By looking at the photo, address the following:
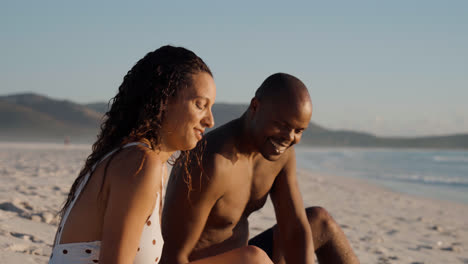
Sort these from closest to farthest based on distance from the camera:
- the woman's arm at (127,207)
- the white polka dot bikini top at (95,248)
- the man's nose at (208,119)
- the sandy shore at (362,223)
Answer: the woman's arm at (127,207) < the white polka dot bikini top at (95,248) < the man's nose at (208,119) < the sandy shore at (362,223)

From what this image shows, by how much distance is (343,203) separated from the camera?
30.1ft

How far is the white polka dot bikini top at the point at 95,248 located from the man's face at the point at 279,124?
882 mm

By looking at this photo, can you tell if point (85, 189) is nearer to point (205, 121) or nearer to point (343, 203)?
point (205, 121)

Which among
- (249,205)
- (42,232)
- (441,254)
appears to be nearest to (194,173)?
(249,205)

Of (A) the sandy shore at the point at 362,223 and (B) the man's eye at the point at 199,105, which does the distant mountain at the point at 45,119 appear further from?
(B) the man's eye at the point at 199,105

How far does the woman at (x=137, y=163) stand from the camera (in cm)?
153

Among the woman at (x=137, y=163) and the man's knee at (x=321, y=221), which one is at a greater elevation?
the woman at (x=137, y=163)

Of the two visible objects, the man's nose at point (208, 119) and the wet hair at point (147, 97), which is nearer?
the wet hair at point (147, 97)

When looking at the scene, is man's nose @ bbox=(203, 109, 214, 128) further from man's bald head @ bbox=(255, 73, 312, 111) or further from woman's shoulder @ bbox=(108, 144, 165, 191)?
man's bald head @ bbox=(255, 73, 312, 111)

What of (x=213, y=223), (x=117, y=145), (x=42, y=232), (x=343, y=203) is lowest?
(x=343, y=203)

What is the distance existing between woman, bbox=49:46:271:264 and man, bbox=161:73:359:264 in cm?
44

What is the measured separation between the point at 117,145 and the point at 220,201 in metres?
0.86

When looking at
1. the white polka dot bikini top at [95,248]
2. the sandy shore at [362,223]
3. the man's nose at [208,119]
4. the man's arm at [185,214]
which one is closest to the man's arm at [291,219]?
the man's arm at [185,214]

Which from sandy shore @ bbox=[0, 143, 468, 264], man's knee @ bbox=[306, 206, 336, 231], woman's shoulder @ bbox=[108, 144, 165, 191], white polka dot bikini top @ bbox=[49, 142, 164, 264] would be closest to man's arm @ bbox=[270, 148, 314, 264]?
man's knee @ bbox=[306, 206, 336, 231]
